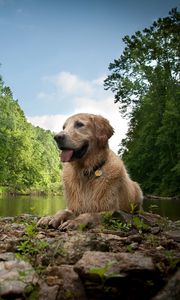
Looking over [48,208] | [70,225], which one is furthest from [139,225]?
[48,208]

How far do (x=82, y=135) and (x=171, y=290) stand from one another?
11.8 feet

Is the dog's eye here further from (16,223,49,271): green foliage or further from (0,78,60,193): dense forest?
(0,78,60,193): dense forest

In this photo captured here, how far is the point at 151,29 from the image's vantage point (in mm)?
40469

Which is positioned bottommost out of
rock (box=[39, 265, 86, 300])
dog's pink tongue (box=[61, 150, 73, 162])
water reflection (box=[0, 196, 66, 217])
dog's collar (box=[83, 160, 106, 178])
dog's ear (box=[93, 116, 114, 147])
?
water reflection (box=[0, 196, 66, 217])

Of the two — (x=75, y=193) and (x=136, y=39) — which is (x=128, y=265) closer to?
(x=75, y=193)

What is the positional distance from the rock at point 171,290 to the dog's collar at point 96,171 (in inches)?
133

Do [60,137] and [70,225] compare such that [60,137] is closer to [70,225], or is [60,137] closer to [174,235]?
[70,225]

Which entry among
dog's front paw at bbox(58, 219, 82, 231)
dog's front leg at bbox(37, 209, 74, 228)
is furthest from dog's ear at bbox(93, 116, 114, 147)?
dog's front paw at bbox(58, 219, 82, 231)

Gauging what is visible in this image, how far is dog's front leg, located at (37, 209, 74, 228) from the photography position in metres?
6.23

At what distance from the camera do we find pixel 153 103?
4294 centimetres

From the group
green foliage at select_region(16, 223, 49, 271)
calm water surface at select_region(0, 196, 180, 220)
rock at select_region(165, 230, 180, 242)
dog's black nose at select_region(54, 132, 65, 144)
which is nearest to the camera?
green foliage at select_region(16, 223, 49, 271)

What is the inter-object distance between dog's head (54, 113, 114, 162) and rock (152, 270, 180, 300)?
3360mm

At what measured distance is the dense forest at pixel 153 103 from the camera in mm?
38344

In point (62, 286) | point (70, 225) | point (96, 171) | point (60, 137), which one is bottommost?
point (62, 286)
